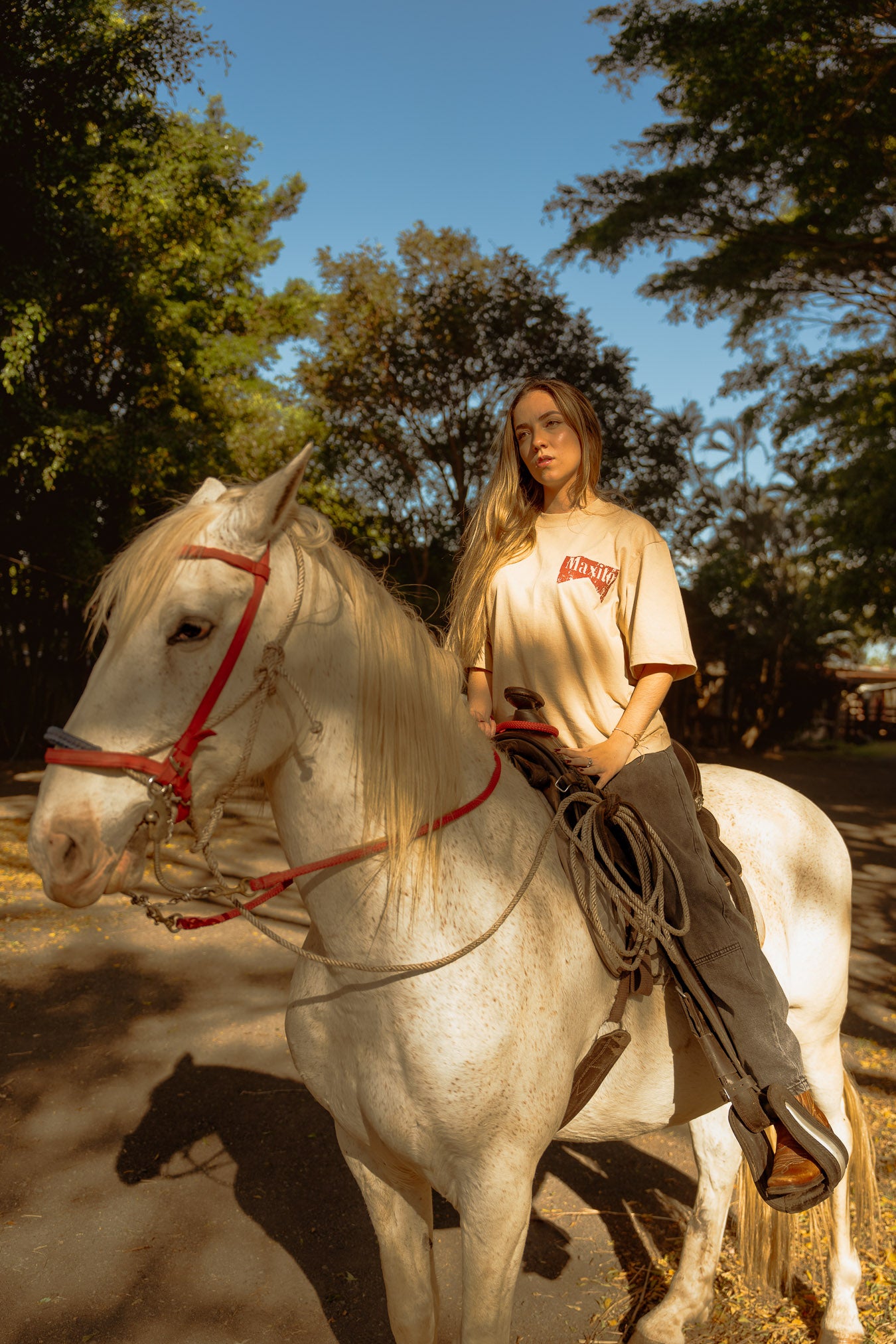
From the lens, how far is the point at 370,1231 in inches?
124

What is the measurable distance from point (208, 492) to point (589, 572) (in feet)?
3.25

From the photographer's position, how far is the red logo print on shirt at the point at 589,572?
2145mm

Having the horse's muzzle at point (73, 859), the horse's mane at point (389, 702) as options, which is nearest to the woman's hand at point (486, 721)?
the horse's mane at point (389, 702)

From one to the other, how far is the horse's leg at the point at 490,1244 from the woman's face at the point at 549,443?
5.58 feet

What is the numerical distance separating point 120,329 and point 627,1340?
553 inches

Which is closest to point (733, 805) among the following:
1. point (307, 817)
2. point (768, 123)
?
point (307, 817)

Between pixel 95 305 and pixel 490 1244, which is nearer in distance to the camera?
pixel 490 1244

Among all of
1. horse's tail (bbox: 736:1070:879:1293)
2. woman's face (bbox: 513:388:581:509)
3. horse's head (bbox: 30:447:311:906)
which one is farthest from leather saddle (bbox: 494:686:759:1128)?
horse's tail (bbox: 736:1070:879:1293)

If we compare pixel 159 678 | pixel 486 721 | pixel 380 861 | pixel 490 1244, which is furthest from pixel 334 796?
pixel 490 1244

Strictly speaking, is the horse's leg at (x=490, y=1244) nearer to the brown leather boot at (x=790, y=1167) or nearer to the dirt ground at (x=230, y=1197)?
the brown leather boot at (x=790, y=1167)

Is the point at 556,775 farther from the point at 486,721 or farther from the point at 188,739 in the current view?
the point at 188,739

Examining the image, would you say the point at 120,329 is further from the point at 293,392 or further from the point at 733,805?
the point at 733,805

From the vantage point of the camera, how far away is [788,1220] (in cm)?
277

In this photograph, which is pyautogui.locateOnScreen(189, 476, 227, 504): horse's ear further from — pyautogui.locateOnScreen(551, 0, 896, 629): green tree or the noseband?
pyautogui.locateOnScreen(551, 0, 896, 629): green tree
